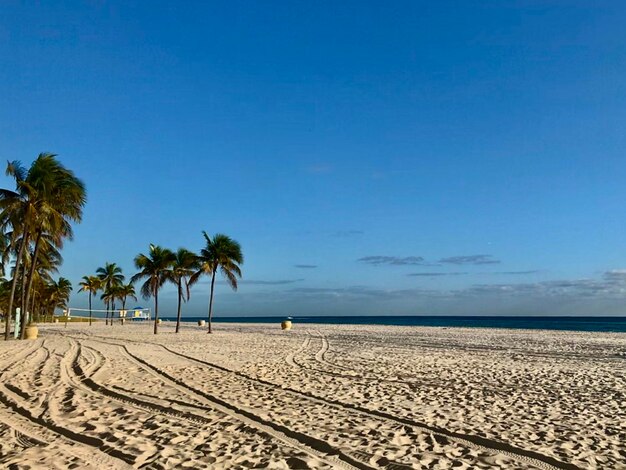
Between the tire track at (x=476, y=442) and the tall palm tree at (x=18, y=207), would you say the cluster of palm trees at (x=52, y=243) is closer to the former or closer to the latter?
the tall palm tree at (x=18, y=207)

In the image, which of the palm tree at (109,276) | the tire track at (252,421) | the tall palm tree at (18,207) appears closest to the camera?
the tire track at (252,421)

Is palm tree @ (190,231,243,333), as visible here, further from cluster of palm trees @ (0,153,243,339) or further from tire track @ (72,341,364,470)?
tire track @ (72,341,364,470)

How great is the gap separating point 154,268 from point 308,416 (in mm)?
25348

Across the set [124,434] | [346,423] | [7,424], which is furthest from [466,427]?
[7,424]

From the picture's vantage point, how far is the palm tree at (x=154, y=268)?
99.2 feet

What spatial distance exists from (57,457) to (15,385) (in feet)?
16.9

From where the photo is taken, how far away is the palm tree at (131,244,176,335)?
30.2 m

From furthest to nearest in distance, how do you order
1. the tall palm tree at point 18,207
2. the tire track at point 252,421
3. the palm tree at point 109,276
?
the palm tree at point 109,276 → the tall palm tree at point 18,207 → the tire track at point 252,421

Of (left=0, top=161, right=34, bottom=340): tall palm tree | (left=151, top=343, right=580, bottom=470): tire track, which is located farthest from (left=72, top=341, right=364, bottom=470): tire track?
(left=0, top=161, right=34, bottom=340): tall palm tree

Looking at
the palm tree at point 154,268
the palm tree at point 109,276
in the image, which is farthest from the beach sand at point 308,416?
the palm tree at point 109,276

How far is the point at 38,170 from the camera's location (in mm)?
21594

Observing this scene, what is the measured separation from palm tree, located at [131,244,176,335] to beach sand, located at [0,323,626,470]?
17.9m

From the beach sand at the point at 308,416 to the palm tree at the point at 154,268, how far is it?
58.7ft

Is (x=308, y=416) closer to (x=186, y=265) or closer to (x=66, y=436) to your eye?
(x=66, y=436)
